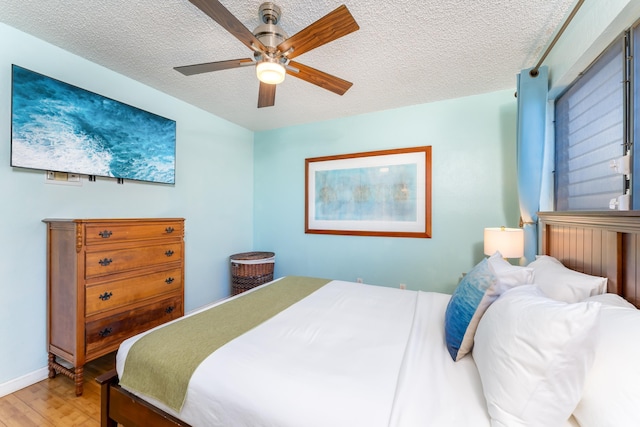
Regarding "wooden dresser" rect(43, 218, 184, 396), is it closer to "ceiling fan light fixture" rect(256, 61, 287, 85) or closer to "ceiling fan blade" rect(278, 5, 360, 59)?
"ceiling fan light fixture" rect(256, 61, 287, 85)

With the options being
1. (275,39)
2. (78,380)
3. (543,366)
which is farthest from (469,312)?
(78,380)

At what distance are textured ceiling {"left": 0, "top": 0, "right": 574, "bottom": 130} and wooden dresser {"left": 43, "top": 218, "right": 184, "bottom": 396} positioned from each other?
134cm

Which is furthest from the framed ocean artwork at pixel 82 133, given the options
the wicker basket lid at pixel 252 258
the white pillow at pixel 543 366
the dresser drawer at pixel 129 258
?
the white pillow at pixel 543 366

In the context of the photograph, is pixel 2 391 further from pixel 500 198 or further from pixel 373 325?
pixel 500 198

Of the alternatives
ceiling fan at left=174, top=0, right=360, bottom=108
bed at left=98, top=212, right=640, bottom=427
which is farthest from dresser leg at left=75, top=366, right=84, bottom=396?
ceiling fan at left=174, top=0, right=360, bottom=108

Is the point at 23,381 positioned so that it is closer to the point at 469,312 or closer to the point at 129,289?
the point at 129,289

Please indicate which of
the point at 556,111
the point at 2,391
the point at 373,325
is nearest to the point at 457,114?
the point at 556,111

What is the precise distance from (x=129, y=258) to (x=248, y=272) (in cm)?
135

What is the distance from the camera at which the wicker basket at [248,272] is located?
10.2 feet

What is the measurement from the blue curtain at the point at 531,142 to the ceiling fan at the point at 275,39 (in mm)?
1432

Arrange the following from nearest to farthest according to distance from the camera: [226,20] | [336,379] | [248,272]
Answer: [336,379]
[226,20]
[248,272]

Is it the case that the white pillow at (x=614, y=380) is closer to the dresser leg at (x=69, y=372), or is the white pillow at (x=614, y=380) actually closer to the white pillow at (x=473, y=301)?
the white pillow at (x=473, y=301)

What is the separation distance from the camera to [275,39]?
1.50m

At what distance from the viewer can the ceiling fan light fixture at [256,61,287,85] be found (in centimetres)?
146
